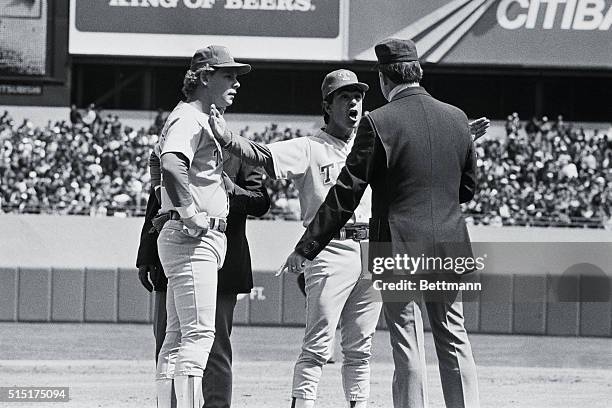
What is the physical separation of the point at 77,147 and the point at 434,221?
16.9 m

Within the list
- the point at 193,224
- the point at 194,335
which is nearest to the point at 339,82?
the point at 193,224

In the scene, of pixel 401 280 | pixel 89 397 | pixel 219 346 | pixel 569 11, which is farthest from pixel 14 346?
pixel 569 11

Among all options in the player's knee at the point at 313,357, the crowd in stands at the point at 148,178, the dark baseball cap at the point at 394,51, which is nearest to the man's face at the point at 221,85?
the dark baseball cap at the point at 394,51

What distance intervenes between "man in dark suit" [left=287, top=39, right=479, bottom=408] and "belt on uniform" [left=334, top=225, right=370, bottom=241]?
606 mm

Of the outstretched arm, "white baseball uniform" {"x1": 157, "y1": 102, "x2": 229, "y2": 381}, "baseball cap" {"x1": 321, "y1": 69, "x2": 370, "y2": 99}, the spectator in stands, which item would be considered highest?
the spectator in stands

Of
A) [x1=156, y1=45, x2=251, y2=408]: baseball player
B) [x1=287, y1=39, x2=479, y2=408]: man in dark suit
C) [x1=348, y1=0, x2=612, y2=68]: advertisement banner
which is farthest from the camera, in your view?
[x1=348, y1=0, x2=612, y2=68]: advertisement banner

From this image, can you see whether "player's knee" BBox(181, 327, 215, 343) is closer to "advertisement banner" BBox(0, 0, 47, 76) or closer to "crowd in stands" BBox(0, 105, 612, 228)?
"crowd in stands" BBox(0, 105, 612, 228)

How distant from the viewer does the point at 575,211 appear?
19.8 m

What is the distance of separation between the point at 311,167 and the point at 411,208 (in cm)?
90

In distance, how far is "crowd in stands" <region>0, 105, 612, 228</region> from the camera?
1923cm

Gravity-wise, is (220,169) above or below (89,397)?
above

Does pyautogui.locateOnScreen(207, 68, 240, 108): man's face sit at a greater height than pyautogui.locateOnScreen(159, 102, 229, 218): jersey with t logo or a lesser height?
greater

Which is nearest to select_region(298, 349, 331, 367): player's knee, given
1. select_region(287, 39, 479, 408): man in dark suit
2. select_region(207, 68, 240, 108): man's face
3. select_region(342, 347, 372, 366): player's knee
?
select_region(342, 347, 372, 366): player's knee

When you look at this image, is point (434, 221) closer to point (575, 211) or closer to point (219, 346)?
point (219, 346)
